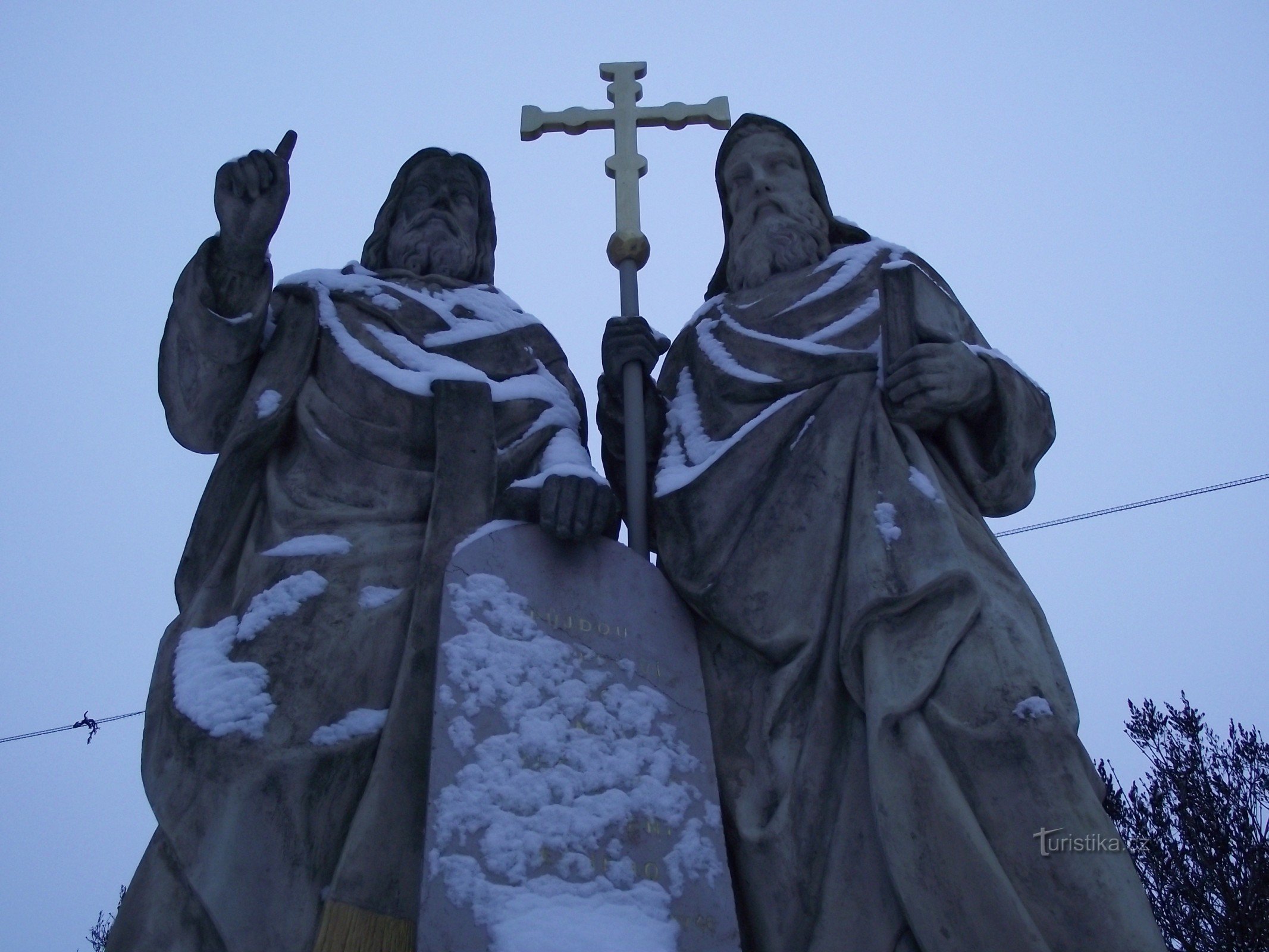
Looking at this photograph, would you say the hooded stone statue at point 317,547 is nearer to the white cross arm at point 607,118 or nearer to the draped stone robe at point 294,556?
the draped stone robe at point 294,556

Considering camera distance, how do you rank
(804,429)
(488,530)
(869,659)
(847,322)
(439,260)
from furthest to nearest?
(439,260)
(847,322)
(804,429)
(488,530)
(869,659)

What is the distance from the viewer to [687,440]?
16.2ft

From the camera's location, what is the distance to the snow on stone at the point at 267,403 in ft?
15.7

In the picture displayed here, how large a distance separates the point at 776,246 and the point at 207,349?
7.23ft

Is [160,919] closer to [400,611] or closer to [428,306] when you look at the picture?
[400,611]

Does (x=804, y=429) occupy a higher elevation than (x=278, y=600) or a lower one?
higher

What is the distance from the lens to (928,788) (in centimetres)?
371

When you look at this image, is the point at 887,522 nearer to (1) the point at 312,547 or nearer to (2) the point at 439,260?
(1) the point at 312,547

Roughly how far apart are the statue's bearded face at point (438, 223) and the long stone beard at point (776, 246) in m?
1.11

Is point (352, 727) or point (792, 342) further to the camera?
point (792, 342)

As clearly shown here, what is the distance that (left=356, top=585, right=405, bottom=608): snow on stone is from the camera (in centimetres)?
429

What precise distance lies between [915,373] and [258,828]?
241 centimetres

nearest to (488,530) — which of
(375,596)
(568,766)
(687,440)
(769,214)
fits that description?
(375,596)

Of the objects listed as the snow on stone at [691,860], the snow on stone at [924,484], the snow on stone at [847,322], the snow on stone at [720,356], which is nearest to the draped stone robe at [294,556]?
the snow on stone at [720,356]
